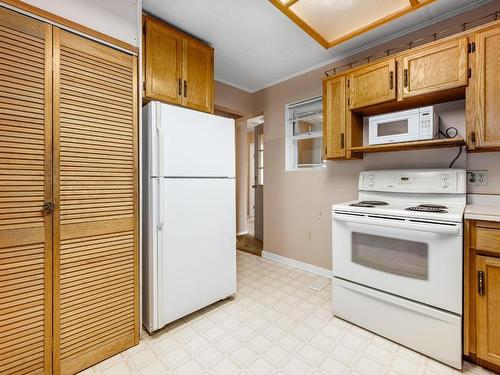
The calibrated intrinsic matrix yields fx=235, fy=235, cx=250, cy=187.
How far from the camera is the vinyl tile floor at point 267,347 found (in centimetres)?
148

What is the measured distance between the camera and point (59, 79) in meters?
1.37

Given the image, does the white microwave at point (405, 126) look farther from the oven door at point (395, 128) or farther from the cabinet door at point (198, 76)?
the cabinet door at point (198, 76)

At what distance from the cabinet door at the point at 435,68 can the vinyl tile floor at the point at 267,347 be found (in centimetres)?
191

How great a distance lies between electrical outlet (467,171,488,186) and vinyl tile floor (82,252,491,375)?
4.21 feet

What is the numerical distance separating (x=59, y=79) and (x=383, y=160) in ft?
8.74

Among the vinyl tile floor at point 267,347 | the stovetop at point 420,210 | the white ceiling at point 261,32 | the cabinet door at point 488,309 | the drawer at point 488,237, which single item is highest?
the white ceiling at point 261,32

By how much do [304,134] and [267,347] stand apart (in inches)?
98.7

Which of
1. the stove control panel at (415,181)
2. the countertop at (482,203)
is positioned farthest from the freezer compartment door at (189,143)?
the countertop at (482,203)

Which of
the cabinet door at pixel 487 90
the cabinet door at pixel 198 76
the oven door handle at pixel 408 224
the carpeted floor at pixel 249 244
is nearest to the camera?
the oven door handle at pixel 408 224

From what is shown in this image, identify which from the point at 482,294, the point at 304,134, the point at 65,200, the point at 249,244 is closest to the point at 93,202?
the point at 65,200

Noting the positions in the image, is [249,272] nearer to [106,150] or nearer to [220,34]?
[106,150]

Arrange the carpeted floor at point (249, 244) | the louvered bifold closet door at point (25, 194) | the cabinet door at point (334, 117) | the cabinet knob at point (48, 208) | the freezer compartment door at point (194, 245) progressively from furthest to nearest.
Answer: the carpeted floor at point (249, 244)
the cabinet door at point (334, 117)
the freezer compartment door at point (194, 245)
the cabinet knob at point (48, 208)
the louvered bifold closet door at point (25, 194)

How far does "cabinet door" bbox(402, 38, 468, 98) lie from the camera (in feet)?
5.47

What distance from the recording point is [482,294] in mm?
1417
